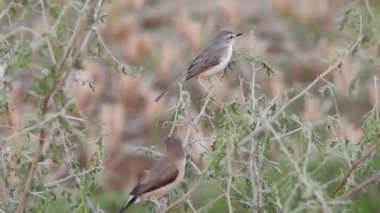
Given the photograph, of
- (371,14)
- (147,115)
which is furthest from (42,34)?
(147,115)

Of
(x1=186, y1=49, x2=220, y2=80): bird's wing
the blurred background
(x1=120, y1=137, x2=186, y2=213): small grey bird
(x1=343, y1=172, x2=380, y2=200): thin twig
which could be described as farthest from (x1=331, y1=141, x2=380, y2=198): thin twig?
the blurred background

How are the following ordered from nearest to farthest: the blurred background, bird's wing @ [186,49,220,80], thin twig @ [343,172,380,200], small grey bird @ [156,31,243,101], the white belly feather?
thin twig @ [343,172,380,200] → the white belly feather → small grey bird @ [156,31,243,101] → bird's wing @ [186,49,220,80] → the blurred background

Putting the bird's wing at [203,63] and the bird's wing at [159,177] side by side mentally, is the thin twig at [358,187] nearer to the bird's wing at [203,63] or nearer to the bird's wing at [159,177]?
the bird's wing at [159,177]

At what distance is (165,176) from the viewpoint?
396 centimetres

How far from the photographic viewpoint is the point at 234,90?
12.1m

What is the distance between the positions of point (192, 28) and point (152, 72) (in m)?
0.98

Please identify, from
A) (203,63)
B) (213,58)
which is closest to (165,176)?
(213,58)

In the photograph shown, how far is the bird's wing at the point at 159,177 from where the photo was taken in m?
3.95

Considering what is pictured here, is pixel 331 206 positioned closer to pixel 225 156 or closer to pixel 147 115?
pixel 225 156

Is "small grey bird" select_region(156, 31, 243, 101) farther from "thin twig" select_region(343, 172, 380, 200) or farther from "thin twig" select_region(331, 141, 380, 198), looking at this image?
"thin twig" select_region(343, 172, 380, 200)

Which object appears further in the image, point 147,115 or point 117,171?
point 147,115

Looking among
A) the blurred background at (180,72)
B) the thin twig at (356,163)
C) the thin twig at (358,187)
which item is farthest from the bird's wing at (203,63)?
the thin twig at (358,187)

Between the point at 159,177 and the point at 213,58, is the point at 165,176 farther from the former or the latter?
the point at 213,58

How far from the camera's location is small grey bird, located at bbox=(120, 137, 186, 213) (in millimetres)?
3953
